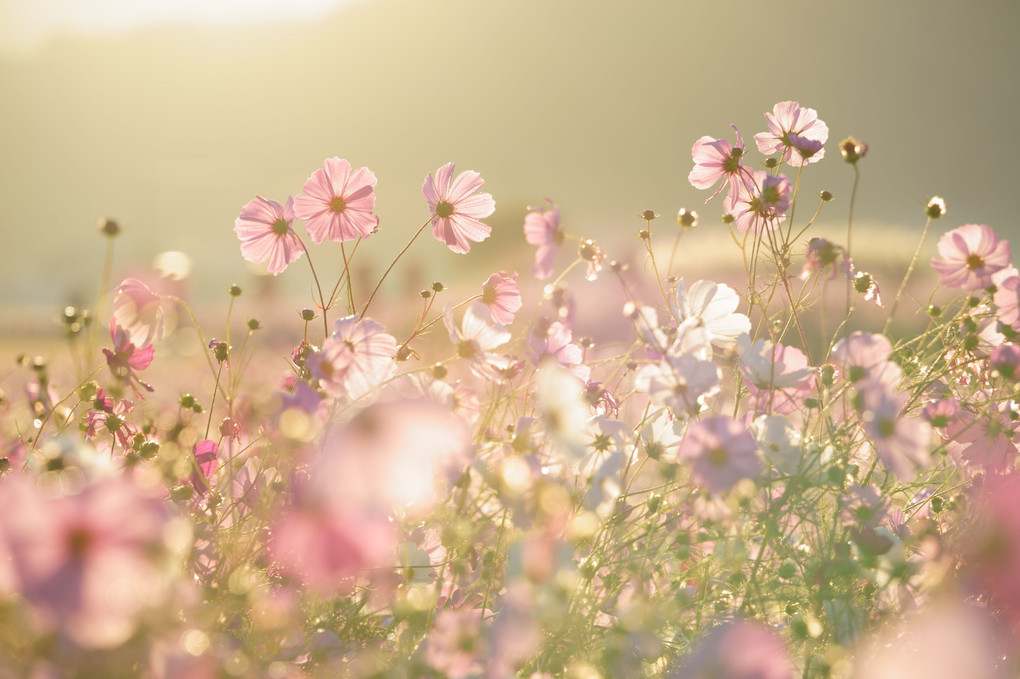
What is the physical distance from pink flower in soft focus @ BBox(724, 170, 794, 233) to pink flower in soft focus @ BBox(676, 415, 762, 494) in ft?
1.19

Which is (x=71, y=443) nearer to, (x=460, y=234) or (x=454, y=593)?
(x=454, y=593)

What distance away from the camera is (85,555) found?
1.43ft

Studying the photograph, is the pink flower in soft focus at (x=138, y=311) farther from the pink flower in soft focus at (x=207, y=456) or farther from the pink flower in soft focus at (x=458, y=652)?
the pink flower in soft focus at (x=458, y=652)

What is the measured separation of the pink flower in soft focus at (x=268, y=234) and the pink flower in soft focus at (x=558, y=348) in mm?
310

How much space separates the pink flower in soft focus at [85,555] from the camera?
42cm

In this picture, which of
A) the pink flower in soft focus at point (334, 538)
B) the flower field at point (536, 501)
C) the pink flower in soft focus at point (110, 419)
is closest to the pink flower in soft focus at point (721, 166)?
the flower field at point (536, 501)

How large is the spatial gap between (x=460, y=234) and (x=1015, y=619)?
69 cm

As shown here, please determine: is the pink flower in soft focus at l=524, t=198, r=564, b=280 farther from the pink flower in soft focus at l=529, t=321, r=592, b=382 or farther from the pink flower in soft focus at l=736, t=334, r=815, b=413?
the pink flower in soft focus at l=736, t=334, r=815, b=413

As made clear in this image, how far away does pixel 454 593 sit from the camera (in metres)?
0.81

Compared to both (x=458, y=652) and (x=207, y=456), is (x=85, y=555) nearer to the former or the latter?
(x=458, y=652)

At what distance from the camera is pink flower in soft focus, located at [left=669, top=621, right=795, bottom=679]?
524 millimetres

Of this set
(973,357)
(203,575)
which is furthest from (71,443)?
(973,357)

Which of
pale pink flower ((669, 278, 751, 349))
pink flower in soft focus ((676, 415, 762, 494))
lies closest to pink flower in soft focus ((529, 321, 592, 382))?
pale pink flower ((669, 278, 751, 349))

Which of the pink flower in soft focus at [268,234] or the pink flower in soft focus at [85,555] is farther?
the pink flower in soft focus at [268,234]
